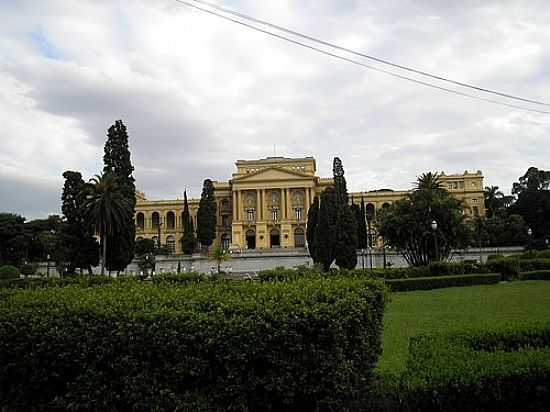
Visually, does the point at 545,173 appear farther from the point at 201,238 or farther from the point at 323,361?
the point at 323,361

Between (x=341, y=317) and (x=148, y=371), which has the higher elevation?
(x=341, y=317)

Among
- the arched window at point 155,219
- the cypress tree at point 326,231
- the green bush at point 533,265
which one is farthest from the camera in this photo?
the arched window at point 155,219

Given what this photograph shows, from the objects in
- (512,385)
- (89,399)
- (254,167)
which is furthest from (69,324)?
(254,167)

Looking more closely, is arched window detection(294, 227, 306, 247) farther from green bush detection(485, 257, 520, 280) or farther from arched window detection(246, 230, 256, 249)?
green bush detection(485, 257, 520, 280)

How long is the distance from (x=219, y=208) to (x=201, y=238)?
62.8 ft

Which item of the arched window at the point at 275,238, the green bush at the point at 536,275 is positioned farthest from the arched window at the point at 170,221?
the green bush at the point at 536,275

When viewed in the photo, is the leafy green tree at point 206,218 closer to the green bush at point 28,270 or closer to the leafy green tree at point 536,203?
the green bush at point 28,270

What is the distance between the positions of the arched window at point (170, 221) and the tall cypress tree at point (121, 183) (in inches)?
1784

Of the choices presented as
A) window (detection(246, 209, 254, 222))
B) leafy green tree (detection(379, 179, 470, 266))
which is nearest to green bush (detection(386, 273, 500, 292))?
leafy green tree (detection(379, 179, 470, 266))

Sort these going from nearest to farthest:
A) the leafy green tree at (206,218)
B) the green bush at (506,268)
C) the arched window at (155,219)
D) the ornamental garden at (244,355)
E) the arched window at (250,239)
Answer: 1. the ornamental garden at (244,355)
2. the green bush at (506,268)
3. the leafy green tree at (206,218)
4. the arched window at (250,239)
5. the arched window at (155,219)

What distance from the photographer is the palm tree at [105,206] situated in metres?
35.5

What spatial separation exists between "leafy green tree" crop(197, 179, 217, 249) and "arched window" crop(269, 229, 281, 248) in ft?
45.3

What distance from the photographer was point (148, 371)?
4672 millimetres

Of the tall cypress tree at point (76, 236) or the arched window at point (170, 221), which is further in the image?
the arched window at point (170, 221)
